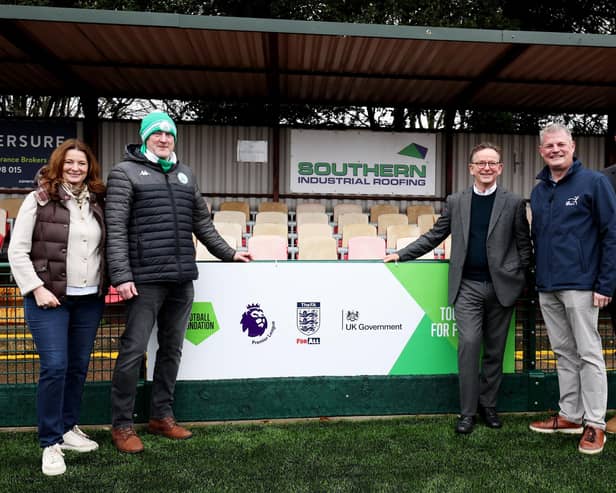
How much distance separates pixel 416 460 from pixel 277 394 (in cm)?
98

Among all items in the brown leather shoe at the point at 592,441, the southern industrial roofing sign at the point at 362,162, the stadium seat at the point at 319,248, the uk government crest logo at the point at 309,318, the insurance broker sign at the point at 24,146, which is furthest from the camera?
the southern industrial roofing sign at the point at 362,162

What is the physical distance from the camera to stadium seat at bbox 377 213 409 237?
9.03 metres

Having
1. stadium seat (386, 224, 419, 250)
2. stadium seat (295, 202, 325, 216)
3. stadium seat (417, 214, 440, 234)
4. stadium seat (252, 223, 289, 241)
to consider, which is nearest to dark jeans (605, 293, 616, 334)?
stadium seat (386, 224, 419, 250)

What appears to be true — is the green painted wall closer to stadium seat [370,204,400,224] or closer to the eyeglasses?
the eyeglasses

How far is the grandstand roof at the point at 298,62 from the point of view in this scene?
5.97m

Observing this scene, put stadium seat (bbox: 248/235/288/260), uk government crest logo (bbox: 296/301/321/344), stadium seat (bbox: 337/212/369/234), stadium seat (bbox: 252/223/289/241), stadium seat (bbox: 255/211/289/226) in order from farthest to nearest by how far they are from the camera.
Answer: stadium seat (bbox: 337/212/369/234) → stadium seat (bbox: 255/211/289/226) → stadium seat (bbox: 252/223/289/241) → stadium seat (bbox: 248/235/288/260) → uk government crest logo (bbox: 296/301/321/344)

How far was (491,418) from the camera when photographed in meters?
3.47

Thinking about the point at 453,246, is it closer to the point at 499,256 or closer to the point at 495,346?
the point at 499,256

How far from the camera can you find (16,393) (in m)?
3.34

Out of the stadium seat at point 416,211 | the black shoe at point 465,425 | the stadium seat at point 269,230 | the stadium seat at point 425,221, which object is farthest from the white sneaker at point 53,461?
the stadium seat at point 416,211

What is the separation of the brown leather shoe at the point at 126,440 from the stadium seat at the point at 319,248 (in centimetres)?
387

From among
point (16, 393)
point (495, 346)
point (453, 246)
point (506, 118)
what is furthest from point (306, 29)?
point (506, 118)

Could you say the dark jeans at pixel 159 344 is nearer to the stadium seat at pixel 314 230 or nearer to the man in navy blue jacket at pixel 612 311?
the man in navy blue jacket at pixel 612 311

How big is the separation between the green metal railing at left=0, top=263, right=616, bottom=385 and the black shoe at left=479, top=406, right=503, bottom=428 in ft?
1.24
